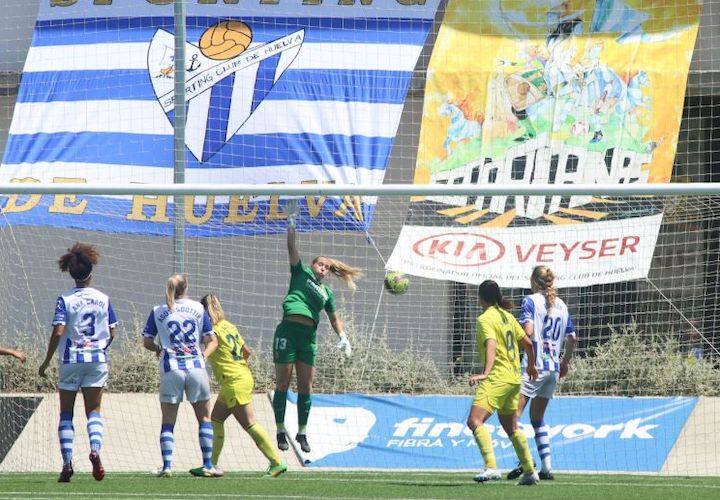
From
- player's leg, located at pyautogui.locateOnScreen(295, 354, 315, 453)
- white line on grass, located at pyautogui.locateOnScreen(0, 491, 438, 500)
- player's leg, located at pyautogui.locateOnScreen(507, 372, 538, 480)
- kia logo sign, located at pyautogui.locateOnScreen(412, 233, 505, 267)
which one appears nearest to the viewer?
white line on grass, located at pyautogui.locateOnScreen(0, 491, 438, 500)

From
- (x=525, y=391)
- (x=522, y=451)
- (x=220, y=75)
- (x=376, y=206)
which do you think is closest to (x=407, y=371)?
(x=376, y=206)

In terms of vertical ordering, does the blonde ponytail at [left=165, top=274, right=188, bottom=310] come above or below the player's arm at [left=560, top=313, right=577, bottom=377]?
above

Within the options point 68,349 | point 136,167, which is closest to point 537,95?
point 136,167

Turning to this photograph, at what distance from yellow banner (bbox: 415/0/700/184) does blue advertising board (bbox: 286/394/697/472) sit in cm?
303

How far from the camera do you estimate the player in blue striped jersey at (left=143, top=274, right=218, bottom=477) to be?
11250 millimetres

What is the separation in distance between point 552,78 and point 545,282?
490 centimetres

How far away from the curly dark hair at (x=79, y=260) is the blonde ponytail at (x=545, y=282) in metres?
3.46

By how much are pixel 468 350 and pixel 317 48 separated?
372 cm

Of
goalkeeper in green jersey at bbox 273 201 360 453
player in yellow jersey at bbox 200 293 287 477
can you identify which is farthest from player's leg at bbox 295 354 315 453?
player in yellow jersey at bbox 200 293 287 477

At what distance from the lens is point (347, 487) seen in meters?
10.6

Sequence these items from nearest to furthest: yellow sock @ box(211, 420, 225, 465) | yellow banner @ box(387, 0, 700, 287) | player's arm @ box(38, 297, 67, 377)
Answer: player's arm @ box(38, 297, 67, 377)
yellow sock @ box(211, 420, 225, 465)
yellow banner @ box(387, 0, 700, 287)

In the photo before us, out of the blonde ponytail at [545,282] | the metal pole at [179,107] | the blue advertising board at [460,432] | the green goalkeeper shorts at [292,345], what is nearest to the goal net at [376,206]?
the blue advertising board at [460,432]

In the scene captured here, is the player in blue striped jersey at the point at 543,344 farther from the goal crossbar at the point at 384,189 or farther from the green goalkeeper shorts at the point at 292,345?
the green goalkeeper shorts at the point at 292,345

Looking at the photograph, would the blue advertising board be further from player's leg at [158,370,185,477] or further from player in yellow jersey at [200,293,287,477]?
player's leg at [158,370,185,477]
